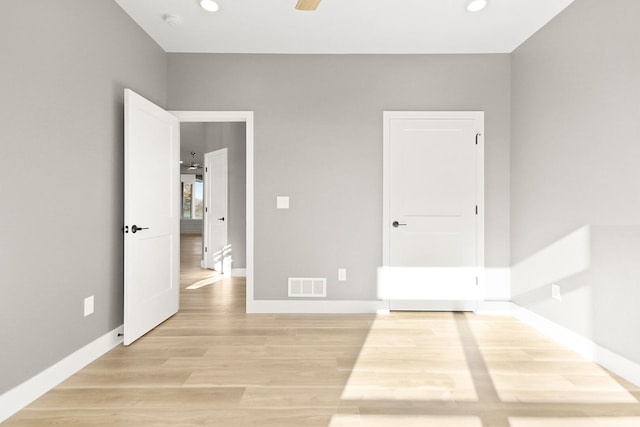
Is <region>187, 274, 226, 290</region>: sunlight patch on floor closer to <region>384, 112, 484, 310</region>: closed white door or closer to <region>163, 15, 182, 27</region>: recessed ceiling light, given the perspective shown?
<region>384, 112, 484, 310</region>: closed white door

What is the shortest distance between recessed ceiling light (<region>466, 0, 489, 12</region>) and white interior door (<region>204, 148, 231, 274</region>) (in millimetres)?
4187

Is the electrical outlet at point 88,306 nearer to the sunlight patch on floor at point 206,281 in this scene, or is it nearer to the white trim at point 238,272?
the sunlight patch on floor at point 206,281

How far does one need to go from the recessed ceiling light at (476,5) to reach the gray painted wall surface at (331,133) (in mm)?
776

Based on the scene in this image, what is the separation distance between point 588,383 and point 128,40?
4.23 metres

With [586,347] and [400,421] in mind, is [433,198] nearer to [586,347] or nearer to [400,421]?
[586,347]

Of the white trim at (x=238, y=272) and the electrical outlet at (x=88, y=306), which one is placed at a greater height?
the electrical outlet at (x=88, y=306)

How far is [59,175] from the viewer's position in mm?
2123

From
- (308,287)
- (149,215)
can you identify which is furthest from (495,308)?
(149,215)

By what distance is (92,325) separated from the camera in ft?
8.02

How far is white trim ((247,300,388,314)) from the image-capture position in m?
3.52

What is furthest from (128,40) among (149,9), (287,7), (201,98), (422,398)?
(422,398)

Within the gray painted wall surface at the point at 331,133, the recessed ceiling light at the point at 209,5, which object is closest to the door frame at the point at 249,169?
the gray painted wall surface at the point at 331,133

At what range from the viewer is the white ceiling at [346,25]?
274cm

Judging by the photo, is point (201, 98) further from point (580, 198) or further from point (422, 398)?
point (580, 198)
